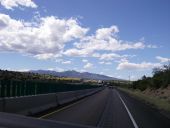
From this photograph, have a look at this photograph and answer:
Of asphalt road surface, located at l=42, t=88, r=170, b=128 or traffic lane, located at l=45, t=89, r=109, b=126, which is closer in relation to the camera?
asphalt road surface, located at l=42, t=88, r=170, b=128

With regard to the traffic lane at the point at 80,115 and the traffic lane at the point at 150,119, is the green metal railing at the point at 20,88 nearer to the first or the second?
the traffic lane at the point at 80,115

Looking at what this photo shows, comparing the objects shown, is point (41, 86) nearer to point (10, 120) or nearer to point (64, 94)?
point (64, 94)

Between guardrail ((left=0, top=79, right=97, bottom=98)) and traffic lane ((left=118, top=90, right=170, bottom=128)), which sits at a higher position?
guardrail ((left=0, top=79, right=97, bottom=98))

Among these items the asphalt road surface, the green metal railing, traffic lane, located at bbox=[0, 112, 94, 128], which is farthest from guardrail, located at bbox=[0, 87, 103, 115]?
traffic lane, located at bbox=[0, 112, 94, 128]

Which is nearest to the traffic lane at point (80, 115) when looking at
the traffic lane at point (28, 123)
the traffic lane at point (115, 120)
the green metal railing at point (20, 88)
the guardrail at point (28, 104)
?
the traffic lane at point (115, 120)

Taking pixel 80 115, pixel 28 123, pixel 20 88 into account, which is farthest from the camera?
pixel 20 88

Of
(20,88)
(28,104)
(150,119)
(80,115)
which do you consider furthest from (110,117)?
(20,88)

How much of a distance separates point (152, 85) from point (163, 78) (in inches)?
496

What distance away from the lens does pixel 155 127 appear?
18219 millimetres

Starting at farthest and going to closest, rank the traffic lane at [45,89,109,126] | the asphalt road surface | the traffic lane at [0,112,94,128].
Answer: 1. the traffic lane at [45,89,109,126]
2. the asphalt road surface
3. the traffic lane at [0,112,94,128]

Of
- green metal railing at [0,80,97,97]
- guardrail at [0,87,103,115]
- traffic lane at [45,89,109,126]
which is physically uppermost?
green metal railing at [0,80,97,97]

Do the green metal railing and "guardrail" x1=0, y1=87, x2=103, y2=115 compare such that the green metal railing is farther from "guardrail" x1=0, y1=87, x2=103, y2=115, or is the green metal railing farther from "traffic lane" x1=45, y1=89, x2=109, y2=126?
"traffic lane" x1=45, y1=89, x2=109, y2=126

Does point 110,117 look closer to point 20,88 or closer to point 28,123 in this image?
point 20,88

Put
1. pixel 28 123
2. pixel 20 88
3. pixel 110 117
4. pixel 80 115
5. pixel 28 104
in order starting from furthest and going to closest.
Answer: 1. pixel 20 88
2. pixel 80 115
3. pixel 110 117
4. pixel 28 104
5. pixel 28 123
